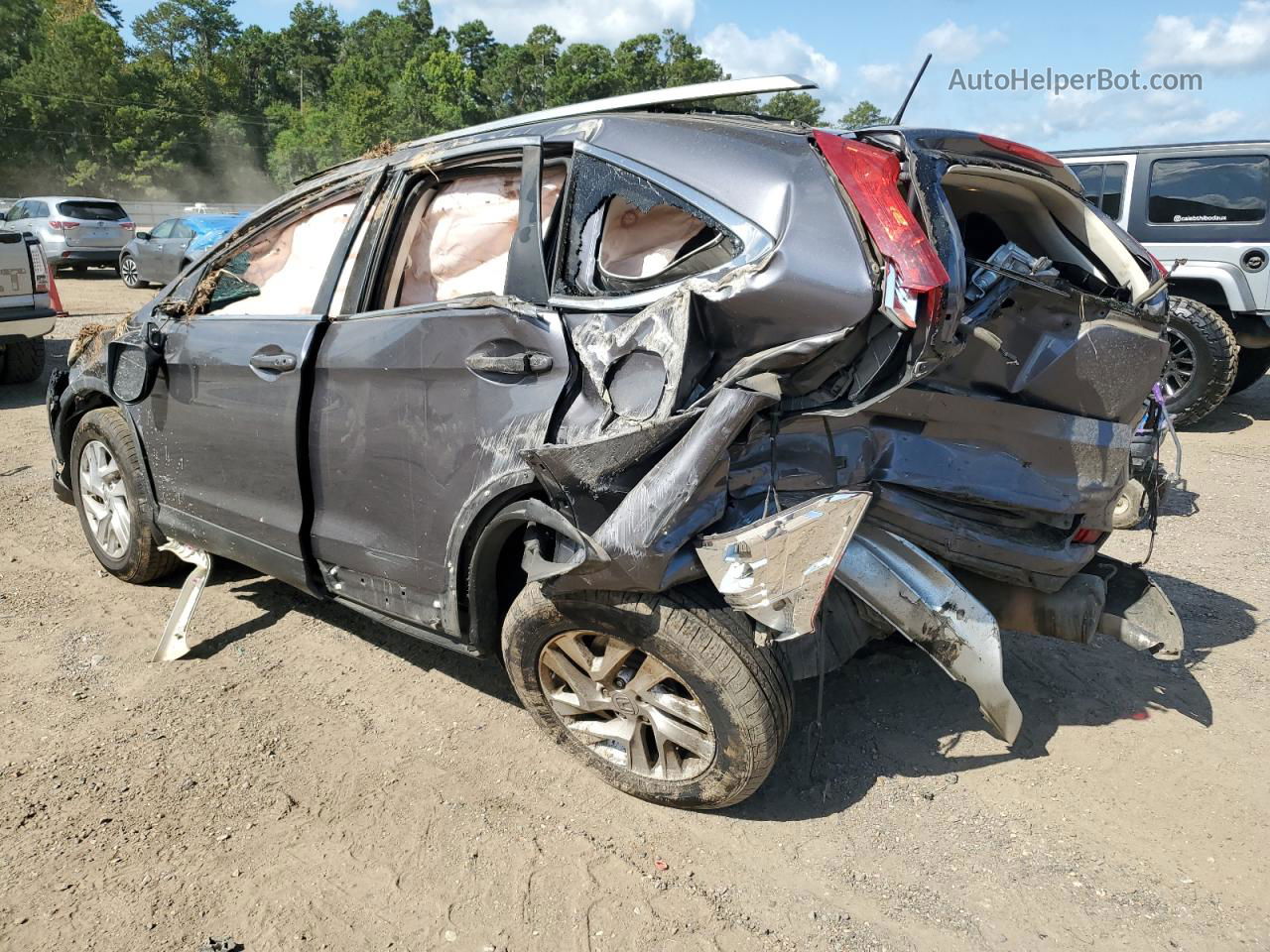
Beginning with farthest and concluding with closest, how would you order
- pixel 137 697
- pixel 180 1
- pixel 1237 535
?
pixel 180 1 → pixel 1237 535 → pixel 137 697

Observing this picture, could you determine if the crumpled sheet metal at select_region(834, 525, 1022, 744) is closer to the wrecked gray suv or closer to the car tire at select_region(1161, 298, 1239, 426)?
the wrecked gray suv

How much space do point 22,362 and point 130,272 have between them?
32.4ft

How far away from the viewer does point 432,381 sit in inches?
110

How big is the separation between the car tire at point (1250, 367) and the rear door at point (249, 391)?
845 centimetres

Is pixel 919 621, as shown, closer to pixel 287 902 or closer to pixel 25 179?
pixel 287 902

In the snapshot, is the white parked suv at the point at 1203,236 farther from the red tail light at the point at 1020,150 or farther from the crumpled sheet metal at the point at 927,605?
the crumpled sheet metal at the point at 927,605

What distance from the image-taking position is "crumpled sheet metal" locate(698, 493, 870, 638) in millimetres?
2229

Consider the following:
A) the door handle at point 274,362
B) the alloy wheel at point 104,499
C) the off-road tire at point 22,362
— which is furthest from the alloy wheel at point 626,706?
the off-road tire at point 22,362

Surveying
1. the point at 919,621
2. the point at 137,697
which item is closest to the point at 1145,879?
the point at 919,621

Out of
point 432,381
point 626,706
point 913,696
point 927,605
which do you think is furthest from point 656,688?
point 913,696

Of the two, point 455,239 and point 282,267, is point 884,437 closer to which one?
point 455,239

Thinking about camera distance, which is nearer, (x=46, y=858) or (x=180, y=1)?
(x=46, y=858)

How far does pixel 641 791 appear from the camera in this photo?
2758 mm

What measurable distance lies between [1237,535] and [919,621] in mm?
3800
